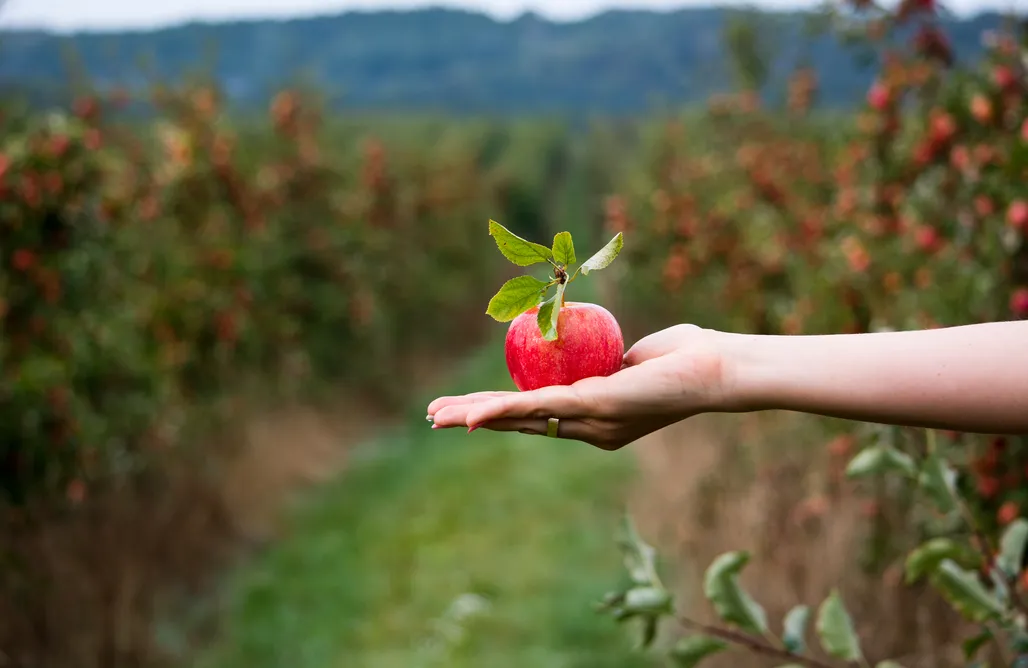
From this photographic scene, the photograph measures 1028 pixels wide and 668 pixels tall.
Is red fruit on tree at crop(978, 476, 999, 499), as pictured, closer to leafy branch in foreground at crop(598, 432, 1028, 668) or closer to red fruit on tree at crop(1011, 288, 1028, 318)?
red fruit on tree at crop(1011, 288, 1028, 318)

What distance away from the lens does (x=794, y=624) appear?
1.72 meters

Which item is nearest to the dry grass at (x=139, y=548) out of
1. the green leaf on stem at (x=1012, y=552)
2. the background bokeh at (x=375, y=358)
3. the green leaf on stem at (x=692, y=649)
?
the background bokeh at (x=375, y=358)

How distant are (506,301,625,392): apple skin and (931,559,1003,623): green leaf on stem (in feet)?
2.10

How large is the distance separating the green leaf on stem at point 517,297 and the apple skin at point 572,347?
1.2 inches

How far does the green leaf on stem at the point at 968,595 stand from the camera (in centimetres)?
160

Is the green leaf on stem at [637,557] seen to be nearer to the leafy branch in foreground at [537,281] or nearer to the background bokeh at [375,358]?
the leafy branch in foreground at [537,281]

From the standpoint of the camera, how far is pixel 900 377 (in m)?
1.27

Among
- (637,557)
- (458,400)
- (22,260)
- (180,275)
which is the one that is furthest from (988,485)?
(180,275)

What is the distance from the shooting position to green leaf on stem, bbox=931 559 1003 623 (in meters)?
1.60

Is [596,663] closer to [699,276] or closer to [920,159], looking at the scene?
[920,159]

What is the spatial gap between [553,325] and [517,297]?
0.26 feet

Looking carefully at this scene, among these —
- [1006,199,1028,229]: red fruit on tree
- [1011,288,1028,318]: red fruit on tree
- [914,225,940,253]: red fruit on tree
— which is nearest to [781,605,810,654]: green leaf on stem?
[1011,288,1028,318]: red fruit on tree

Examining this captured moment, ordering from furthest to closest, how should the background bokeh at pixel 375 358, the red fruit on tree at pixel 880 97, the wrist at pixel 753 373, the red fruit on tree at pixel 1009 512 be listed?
the red fruit on tree at pixel 880 97
the background bokeh at pixel 375 358
the red fruit on tree at pixel 1009 512
the wrist at pixel 753 373

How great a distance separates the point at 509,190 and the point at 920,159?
17207 millimetres
